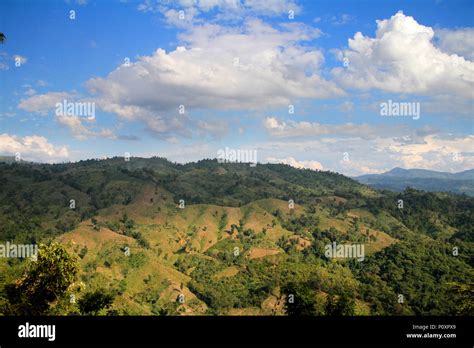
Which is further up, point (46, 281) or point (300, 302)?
point (46, 281)

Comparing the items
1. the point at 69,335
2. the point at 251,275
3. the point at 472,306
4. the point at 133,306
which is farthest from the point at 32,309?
the point at 251,275

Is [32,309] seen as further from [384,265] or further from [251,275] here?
[384,265]

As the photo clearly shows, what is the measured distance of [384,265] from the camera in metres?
163

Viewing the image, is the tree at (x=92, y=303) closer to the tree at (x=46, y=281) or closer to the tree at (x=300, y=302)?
the tree at (x=46, y=281)

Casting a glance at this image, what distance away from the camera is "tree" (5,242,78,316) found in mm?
42844

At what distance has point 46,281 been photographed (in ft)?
142

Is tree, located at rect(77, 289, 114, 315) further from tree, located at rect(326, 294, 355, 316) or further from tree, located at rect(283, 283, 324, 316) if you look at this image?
tree, located at rect(326, 294, 355, 316)

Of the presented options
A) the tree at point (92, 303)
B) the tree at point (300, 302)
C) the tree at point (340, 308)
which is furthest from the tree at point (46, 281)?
the tree at point (340, 308)

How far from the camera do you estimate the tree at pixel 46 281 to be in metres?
42.8

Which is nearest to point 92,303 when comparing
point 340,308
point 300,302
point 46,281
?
point 46,281

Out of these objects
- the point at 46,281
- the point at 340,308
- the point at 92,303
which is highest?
the point at 46,281

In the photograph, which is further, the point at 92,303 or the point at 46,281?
the point at 92,303

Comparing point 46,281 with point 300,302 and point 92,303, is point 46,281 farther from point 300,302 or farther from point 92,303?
point 300,302

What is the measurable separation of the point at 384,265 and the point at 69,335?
16545cm
